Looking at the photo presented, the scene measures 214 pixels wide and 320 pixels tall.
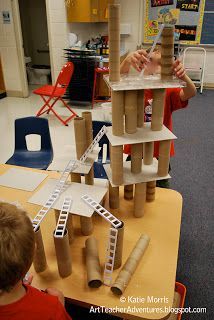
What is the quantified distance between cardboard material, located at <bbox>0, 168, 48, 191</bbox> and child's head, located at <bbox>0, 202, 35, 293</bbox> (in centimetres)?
74

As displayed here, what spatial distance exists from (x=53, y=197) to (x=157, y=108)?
22.9 inches

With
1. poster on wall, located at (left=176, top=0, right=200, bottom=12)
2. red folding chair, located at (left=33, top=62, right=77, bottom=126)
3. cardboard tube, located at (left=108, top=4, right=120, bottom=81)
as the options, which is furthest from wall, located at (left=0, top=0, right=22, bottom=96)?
cardboard tube, located at (left=108, top=4, right=120, bottom=81)

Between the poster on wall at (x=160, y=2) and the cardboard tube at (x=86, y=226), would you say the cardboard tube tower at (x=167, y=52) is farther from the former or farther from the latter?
the poster on wall at (x=160, y=2)

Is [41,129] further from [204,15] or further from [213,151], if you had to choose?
[204,15]

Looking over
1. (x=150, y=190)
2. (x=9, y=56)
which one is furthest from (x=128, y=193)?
(x=9, y=56)

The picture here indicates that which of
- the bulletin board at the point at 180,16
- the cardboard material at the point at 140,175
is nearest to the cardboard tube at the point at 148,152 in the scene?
the cardboard material at the point at 140,175

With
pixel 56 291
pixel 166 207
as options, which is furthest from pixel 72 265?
pixel 166 207

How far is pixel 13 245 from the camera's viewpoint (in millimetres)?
726

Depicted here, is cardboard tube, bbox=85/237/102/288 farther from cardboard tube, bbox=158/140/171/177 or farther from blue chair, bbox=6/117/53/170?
blue chair, bbox=6/117/53/170

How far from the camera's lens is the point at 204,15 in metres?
5.49

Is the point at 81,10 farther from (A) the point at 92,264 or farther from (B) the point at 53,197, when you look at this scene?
(A) the point at 92,264

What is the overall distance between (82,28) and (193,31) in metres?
2.22

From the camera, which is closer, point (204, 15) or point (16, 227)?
point (16, 227)

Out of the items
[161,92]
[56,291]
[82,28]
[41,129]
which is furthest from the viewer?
[82,28]
